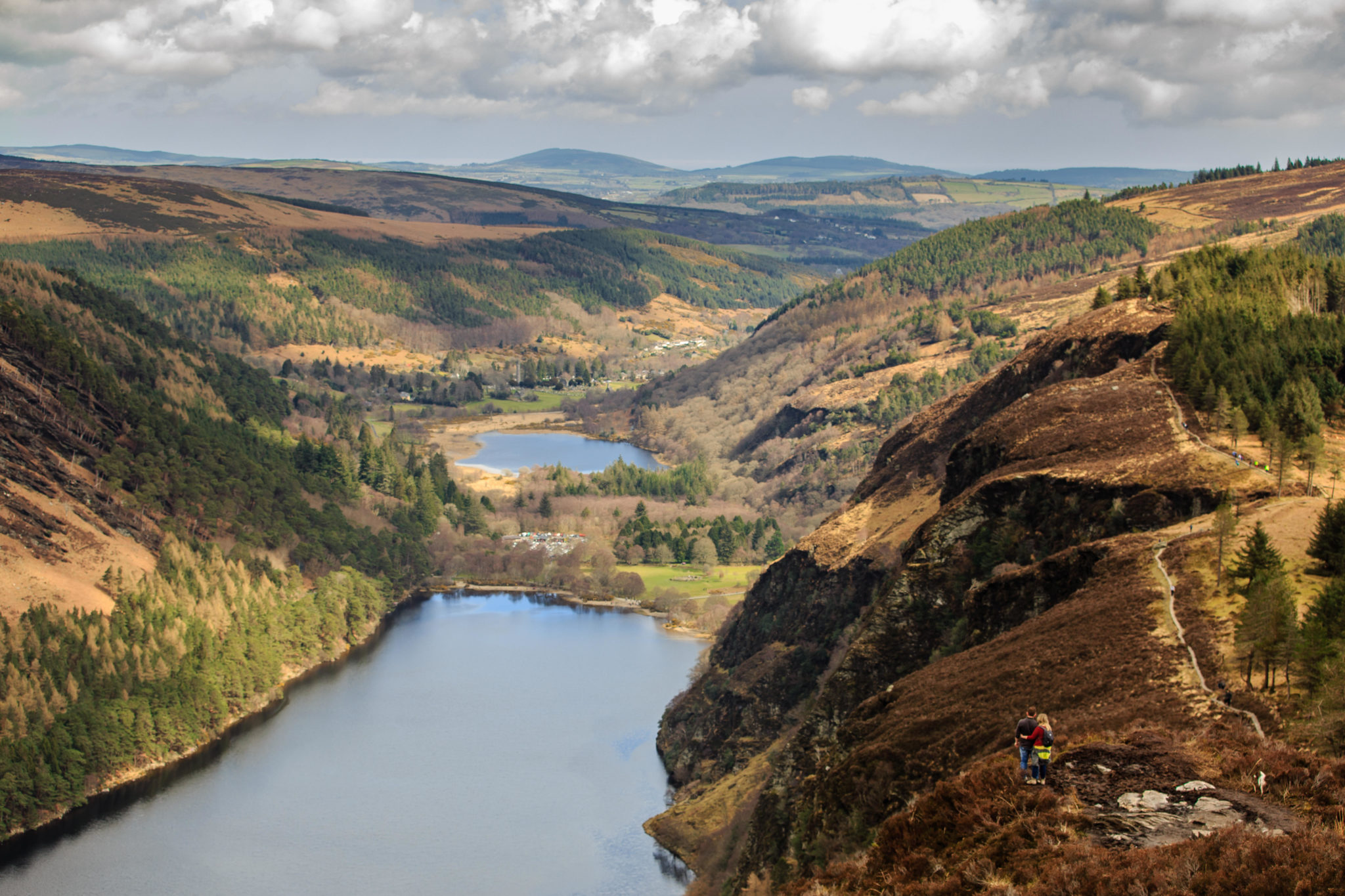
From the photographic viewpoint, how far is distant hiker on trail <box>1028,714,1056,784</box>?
28.9 meters

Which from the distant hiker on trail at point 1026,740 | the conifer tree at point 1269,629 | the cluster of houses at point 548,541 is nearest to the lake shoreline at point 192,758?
the cluster of houses at point 548,541

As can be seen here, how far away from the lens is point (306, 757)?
337 feet

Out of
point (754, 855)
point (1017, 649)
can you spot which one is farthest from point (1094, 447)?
point (754, 855)

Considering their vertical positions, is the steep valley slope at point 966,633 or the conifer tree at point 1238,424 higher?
the conifer tree at point 1238,424

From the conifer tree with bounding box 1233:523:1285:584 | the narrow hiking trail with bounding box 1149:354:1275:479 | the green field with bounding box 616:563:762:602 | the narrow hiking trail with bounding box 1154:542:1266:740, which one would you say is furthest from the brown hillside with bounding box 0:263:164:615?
the conifer tree with bounding box 1233:523:1285:584

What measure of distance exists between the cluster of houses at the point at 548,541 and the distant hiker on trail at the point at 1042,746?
144410 millimetres

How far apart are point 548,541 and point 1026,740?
500ft

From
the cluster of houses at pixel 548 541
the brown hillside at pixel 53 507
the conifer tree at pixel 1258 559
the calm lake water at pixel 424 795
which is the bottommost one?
the cluster of houses at pixel 548 541

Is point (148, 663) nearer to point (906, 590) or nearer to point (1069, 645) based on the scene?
point (906, 590)

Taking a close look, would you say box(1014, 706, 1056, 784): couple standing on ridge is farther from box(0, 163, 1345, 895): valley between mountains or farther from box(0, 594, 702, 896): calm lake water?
box(0, 594, 702, 896): calm lake water

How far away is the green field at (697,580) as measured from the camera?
505 feet

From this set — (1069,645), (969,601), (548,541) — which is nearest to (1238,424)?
(969,601)

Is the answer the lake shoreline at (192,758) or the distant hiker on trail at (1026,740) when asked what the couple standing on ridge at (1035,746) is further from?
the lake shoreline at (192,758)

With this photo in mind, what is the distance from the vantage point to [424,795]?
3605 inches
